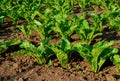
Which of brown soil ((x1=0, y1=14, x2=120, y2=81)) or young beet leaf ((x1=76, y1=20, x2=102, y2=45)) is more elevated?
young beet leaf ((x1=76, y1=20, x2=102, y2=45))

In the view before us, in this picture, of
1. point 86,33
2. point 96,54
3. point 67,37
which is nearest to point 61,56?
point 96,54

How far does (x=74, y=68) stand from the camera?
5.05 metres

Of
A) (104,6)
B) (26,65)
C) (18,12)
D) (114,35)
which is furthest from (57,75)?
(104,6)

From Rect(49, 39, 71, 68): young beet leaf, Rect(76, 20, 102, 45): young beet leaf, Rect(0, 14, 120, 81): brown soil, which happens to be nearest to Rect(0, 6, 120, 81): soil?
Rect(0, 14, 120, 81): brown soil

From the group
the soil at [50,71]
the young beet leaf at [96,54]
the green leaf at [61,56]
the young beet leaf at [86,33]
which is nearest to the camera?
the young beet leaf at [96,54]

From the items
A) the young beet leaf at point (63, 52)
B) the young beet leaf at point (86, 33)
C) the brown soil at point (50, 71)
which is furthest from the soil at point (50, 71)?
the young beet leaf at point (86, 33)

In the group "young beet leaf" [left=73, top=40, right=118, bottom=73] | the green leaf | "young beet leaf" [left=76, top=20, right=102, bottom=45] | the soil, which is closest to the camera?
"young beet leaf" [left=73, top=40, right=118, bottom=73]

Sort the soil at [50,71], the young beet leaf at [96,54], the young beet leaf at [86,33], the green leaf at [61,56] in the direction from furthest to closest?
the young beet leaf at [86,33] → the green leaf at [61,56] → the soil at [50,71] → the young beet leaf at [96,54]

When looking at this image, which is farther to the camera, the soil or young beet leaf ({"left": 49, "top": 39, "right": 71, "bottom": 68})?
A: young beet leaf ({"left": 49, "top": 39, "right": 71, "bottom": 68})

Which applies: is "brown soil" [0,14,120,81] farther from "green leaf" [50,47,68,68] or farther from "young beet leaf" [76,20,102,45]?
"young beet leaf" [76,20,102,45]

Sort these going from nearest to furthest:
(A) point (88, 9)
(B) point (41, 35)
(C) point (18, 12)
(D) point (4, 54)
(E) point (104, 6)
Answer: (D) point (4, 54) < (B) point (41, 35) < (C) point (18, 12) < (E) point (104, 6) < (A) point (88, 9)

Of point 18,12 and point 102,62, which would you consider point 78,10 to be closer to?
point 18,12

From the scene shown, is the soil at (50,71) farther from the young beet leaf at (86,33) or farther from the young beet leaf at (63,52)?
the young beet leaf at (86,33)

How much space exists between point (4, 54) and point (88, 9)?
4.57 m
